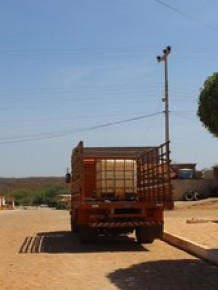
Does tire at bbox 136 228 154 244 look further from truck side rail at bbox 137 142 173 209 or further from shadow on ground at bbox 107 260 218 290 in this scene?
shadow on ground at bbox 107 260 218 290

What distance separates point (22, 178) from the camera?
194125 mm

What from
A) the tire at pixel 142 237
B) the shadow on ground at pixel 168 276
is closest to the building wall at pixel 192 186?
the tire at pixel 142 237

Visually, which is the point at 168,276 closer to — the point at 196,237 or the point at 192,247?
the point at 192,247

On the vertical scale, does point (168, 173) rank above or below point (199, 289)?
above

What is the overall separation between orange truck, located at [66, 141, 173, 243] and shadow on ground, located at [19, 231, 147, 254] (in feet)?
1.13

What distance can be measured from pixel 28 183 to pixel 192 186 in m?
133

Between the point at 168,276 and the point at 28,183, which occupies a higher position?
the point at 28,183

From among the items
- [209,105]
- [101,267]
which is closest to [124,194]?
[101,267]

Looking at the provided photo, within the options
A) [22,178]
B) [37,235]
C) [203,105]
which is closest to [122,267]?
[203,105]

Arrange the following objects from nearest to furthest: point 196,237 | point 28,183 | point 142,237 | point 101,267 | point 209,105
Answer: point 209,105 < point 101,267 < point 196,237 < point 142,237 < point 28,183

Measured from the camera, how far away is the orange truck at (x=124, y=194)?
1781 cm

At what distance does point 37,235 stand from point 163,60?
2526cm

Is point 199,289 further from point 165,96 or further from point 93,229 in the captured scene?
point 165,96

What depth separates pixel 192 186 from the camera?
52312 millimetres
